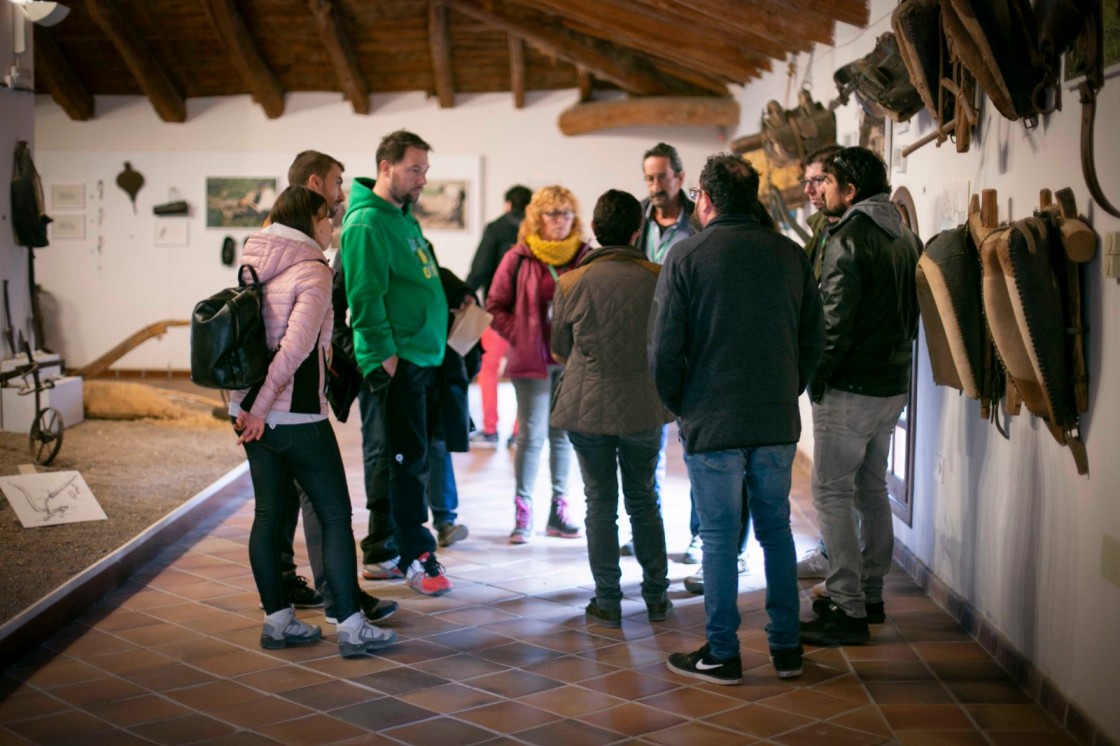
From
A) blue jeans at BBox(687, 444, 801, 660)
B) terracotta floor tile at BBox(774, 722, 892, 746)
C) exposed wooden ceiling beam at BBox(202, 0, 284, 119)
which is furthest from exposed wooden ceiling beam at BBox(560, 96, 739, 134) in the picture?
terracotta floor tile at BBox(774, 722, 892, 746)

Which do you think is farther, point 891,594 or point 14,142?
point 14,142

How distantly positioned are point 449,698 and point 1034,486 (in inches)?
70.7

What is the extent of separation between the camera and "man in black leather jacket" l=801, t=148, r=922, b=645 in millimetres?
3969

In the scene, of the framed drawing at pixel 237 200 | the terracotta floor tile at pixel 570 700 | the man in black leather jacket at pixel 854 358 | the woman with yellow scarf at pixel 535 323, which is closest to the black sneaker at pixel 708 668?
the terracotta floor tile at pixel 570 700

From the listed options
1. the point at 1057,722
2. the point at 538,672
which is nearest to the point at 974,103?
the point at 1057,722

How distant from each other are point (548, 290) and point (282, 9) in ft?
24.6

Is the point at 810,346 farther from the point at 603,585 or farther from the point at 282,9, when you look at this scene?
the point at 282,9

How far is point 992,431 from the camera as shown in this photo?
4.06 meters

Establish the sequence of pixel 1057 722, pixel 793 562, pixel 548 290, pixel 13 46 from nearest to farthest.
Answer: pixel 1057 722 → pixel 793 562 → pixel 548 290 → pixel 13 46

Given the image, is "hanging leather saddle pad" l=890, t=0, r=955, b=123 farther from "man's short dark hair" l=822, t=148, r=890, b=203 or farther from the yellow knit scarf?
the yellow knit scarf

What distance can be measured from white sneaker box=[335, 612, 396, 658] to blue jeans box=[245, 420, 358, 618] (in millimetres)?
34

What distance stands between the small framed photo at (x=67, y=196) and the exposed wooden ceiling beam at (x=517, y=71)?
4730 mm

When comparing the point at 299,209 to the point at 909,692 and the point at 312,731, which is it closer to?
the point at 312,731

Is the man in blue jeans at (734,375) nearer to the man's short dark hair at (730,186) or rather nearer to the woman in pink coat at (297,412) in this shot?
the man's short dark hair at (730,186)
